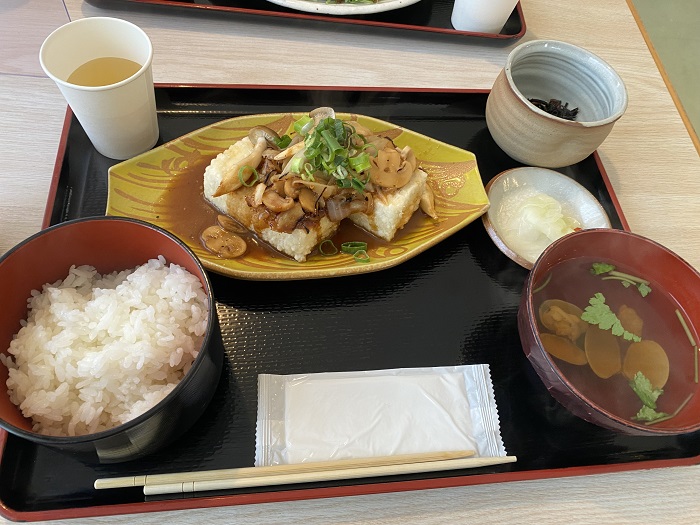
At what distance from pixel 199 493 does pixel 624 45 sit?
8.36ft

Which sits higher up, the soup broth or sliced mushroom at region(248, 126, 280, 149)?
sliced mushroom at region(248, 126, 280, 149)

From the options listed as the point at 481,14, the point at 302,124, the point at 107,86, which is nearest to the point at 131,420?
the point at 107,86

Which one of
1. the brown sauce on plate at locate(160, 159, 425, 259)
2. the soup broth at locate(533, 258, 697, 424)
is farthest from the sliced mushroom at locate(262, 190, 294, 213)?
the soup broth at locate(533, 258, 697, 424)

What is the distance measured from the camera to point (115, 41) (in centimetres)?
164

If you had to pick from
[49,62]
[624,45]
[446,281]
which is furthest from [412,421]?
[624,45]

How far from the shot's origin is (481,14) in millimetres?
2088

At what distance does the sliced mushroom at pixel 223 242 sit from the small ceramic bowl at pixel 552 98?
1018 millimetres

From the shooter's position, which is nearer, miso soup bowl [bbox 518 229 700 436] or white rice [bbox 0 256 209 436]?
white rice [bbox 0 256 209 436]

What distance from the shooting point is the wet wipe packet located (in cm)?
126

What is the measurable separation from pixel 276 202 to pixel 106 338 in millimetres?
627

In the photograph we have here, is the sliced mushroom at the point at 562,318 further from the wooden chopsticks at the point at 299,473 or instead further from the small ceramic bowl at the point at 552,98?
the small ceramic bowl at the point at 552,98

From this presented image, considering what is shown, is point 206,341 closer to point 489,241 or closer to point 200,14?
point 489,241

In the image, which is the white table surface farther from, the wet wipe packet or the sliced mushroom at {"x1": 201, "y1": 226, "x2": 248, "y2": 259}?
the sliced mushroom at {"x1": 201, "y1": 226, "x2": 248, "y2": 259}

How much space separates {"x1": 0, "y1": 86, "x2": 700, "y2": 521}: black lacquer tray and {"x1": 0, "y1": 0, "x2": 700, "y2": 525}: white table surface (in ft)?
0.26
